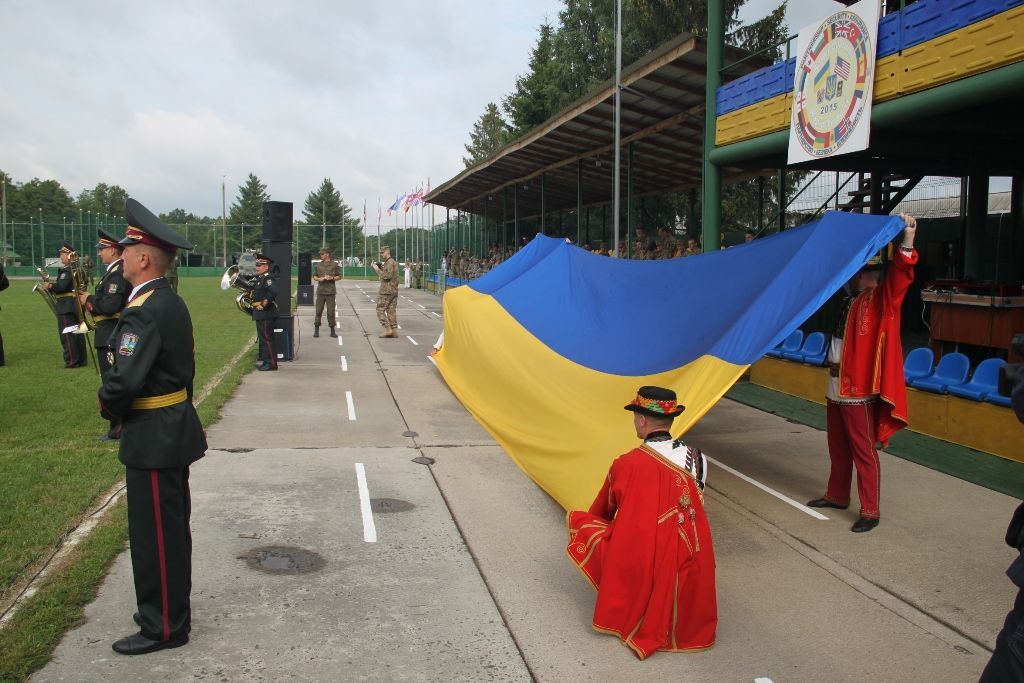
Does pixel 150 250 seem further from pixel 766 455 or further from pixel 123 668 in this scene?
pixel 766 455

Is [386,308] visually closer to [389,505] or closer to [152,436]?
[389,505]

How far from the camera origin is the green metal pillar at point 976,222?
12.7m

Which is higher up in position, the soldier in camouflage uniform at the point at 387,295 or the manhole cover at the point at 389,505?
the soldier in camouflage uniform at the point at 387,295

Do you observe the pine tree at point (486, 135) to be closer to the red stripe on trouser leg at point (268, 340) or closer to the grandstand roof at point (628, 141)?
the grandstand roof at point (628, 141)

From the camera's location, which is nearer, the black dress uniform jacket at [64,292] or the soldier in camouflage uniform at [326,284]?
the black dress uniform jacket at [64,292]

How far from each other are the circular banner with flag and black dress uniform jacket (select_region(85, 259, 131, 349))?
27.5 feet

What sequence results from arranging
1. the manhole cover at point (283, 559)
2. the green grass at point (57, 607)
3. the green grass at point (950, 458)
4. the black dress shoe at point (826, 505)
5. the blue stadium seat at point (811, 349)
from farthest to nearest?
the blue stadium seat at point (811, 349) → the green grass at point (950, 458) → the black dress shoe at point (826, 505) → the manhole cover at point (283, 559) → the green grass at point (57, 607)

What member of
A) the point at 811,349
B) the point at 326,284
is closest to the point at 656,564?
the point at 811,349

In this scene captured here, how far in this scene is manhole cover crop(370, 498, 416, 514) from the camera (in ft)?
20.3

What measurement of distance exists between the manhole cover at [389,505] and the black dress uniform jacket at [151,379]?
7.79 feet

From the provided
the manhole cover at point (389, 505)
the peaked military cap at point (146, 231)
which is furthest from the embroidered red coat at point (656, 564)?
the peaked military cap at point (146, 231)

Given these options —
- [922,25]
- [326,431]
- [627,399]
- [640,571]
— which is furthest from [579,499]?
[922,25]

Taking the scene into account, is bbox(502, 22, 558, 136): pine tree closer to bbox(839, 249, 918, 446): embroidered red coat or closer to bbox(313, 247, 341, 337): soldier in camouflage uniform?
bbox(313, 247, 341, 337): soldier in camouflage uniform

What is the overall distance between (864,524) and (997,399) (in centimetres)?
305
